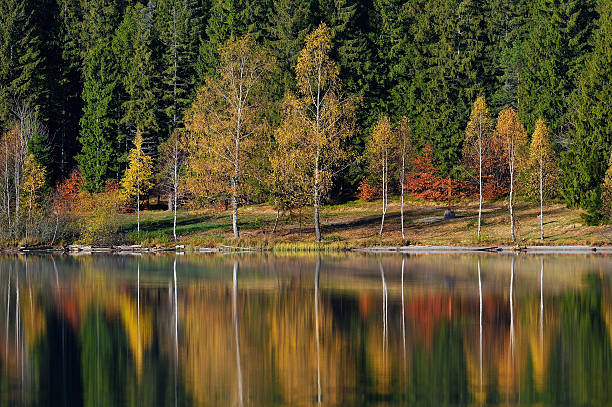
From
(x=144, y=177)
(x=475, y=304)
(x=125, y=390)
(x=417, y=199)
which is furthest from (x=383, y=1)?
(x=125, y=390)

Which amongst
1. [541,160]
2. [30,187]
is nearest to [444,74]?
[541,160]

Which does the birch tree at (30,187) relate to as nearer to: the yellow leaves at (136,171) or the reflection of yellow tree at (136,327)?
the yellow leaves at (136,171)

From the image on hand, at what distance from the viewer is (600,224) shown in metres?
59.5

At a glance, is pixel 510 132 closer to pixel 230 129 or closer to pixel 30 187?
pixel 230 129

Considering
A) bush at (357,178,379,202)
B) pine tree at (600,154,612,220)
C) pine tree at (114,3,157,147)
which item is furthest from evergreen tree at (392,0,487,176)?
pine tree at (114,3,157,147)

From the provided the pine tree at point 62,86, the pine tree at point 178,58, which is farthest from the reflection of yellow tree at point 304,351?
the pine tree at point 62,86

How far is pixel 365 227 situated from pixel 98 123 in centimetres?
3195

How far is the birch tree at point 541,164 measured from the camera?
59062 mm

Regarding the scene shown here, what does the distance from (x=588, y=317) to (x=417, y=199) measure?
2020 inches

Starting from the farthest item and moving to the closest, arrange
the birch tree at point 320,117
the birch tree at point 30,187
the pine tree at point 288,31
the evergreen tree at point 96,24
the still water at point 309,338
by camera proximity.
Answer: the evergreen tree at point 96,24 < the pine tree at point 288,31 < the birch tree at point 30,187 < the birch tree at point 320,117 < the still water at point 309,338

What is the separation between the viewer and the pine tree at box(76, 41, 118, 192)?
84.6 m

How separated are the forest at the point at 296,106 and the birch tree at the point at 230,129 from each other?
162 mm

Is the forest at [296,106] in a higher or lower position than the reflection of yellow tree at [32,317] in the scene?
higher

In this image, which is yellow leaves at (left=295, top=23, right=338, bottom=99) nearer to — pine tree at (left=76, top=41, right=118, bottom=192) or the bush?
the bush
